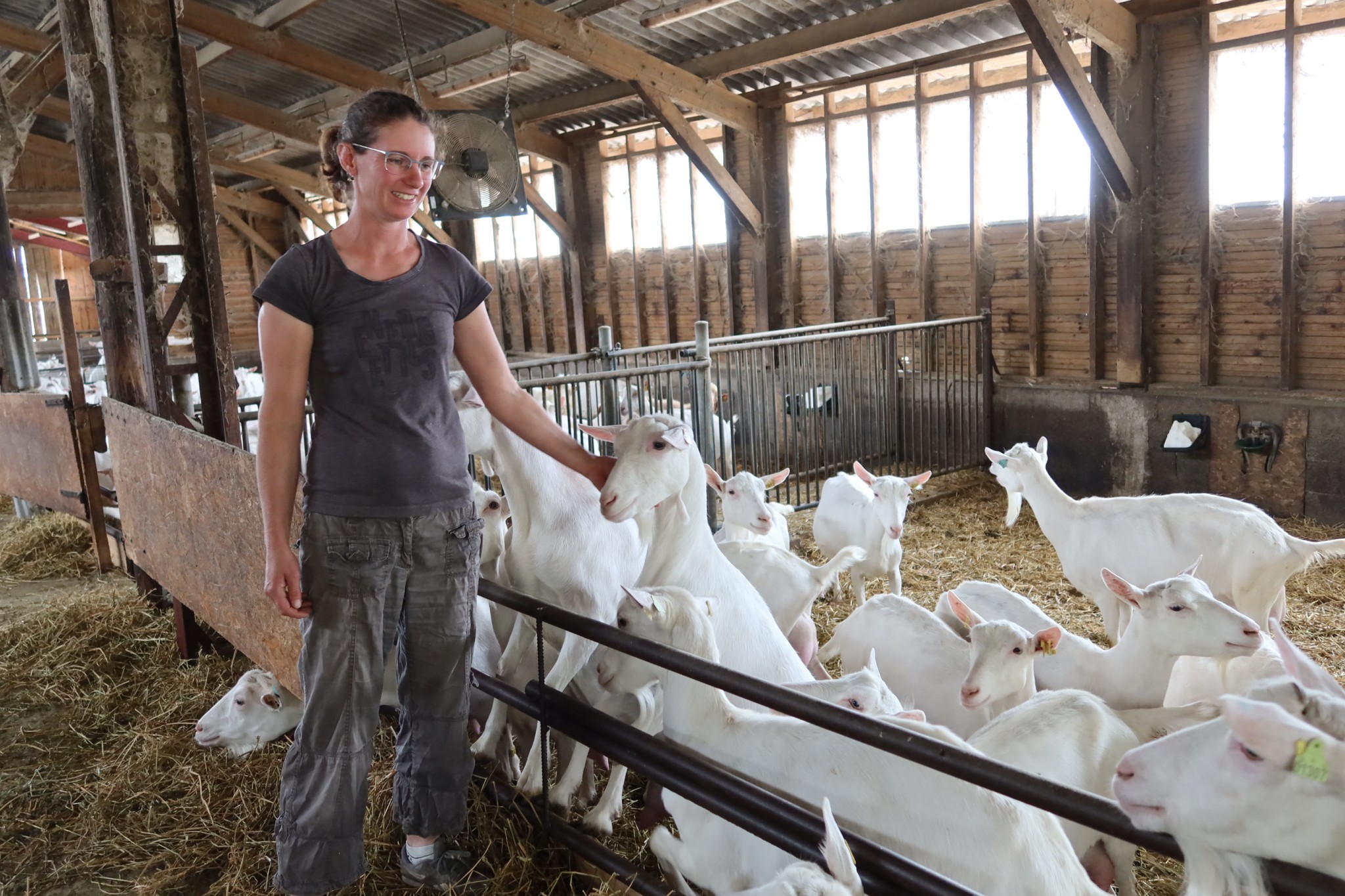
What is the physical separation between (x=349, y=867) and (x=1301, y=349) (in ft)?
25.0

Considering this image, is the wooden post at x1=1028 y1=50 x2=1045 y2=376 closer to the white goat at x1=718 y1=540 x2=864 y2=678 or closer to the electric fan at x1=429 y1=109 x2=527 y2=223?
the electric fan at x1=429 y1=109 x2=527 y2=223

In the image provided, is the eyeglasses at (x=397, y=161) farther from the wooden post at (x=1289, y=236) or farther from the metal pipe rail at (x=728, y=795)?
the wooden post at (x=1289, y=236)

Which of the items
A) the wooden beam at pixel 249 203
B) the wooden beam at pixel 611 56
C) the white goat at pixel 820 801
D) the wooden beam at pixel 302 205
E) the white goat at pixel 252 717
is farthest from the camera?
the wooden beam at pixel 249 203

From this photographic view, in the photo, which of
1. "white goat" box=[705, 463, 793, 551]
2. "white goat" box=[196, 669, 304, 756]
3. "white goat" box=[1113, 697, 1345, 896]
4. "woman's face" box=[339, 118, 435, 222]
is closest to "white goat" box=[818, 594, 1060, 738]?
"white goat" box=[705, 463, 793, 551]

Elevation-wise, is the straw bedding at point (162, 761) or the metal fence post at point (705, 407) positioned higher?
the metal fence post at point (705, 407)

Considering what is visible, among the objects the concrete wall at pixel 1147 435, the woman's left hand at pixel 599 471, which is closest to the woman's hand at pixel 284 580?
the woman's left hand at pixel 599 471

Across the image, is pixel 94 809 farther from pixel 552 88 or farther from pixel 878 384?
pixel 552 88

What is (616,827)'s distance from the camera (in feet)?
10.6

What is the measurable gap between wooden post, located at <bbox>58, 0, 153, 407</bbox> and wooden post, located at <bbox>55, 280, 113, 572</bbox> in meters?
0.84

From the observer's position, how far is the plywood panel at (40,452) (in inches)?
252

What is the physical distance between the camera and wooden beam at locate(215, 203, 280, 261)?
67.8 ft

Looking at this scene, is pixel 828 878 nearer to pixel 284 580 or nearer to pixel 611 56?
pixel 284 580

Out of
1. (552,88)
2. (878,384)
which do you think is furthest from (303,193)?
(878,384)

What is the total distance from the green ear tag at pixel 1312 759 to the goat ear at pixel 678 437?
1.89 m
